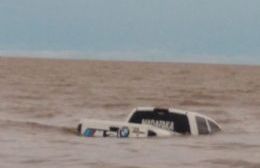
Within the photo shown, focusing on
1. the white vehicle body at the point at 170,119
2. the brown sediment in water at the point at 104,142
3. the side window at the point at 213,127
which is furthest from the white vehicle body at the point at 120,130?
the side window at the point at 213,127

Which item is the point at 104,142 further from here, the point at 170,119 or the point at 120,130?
the point at 170,119

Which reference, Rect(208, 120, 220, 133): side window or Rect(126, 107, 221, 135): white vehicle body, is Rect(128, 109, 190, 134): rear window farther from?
Rect(208, 120, 220, 133): side window

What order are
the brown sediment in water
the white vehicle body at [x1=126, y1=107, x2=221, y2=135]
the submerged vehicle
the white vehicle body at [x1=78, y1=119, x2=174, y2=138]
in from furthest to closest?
the white vehicle body at [x1=126, y1=107, x2=221, y2=135], the submerged vehicle, the white vehicle body at [x1=78, y1=119, x2=174, y2=138], the brown sediment in water

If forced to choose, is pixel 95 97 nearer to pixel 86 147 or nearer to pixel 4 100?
pixel 4 100

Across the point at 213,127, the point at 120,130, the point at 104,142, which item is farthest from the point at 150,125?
the point at 213,127

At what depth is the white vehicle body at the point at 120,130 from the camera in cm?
1986

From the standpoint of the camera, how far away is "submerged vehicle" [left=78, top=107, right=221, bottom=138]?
65.5 ft

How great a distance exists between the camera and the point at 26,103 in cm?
3822

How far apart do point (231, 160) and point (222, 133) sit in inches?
228

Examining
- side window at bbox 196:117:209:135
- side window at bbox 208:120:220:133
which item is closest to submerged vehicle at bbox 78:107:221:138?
side window at bbox 196:117:209:135

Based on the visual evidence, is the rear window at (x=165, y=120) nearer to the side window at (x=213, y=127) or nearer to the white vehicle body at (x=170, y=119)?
the white vehicle body at (x=170, y=119)

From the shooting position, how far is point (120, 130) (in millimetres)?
20000

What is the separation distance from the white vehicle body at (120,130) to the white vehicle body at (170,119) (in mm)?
267

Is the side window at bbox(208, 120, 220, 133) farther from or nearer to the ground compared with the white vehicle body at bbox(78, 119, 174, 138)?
farther from the ground
